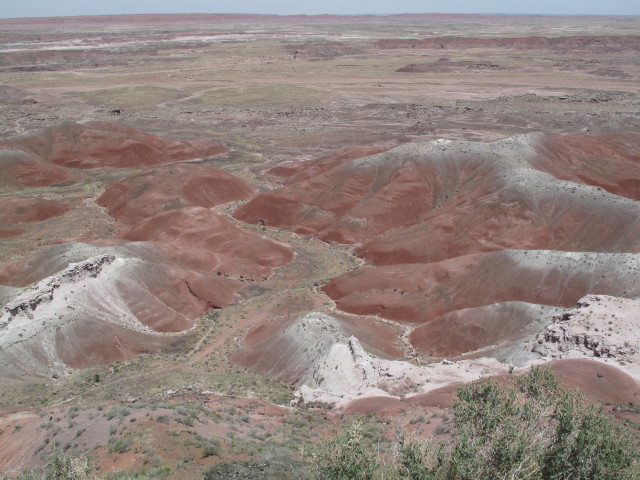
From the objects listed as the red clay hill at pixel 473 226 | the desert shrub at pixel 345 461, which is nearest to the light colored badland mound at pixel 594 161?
the red clay hill at pixel 473 226

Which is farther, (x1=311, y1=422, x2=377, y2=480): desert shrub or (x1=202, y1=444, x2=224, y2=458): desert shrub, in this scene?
(x1=202, y1=444, x2=224, y2=458): desert shrub

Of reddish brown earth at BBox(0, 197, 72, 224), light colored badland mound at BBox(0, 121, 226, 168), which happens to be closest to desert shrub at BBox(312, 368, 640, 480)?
reddish brown earth at BBox(0, 197, 72, 224)

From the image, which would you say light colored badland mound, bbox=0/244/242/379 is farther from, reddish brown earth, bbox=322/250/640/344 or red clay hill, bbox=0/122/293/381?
reddish brown earth, bbox=322/250/640/344

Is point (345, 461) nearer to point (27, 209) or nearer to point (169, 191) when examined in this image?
point (169, 191)

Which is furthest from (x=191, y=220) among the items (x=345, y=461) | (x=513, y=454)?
(x=513, y=454)

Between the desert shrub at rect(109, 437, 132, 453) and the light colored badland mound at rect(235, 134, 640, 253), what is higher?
the desert shrub at rect(109, 437, 132, 453)

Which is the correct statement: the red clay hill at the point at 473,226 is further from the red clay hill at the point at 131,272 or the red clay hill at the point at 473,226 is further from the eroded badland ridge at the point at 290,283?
the red clay hill at the point at 131,272

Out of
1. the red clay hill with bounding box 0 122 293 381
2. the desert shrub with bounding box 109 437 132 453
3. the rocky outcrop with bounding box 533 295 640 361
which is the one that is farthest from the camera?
the red clay hill with bounding box 0 122 293 381
